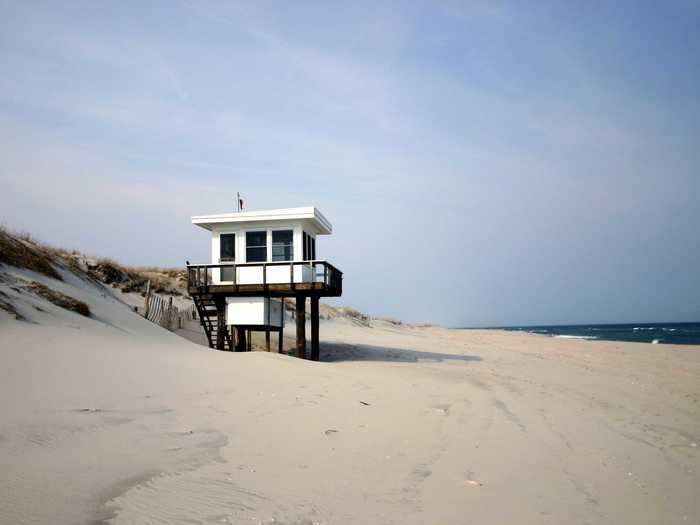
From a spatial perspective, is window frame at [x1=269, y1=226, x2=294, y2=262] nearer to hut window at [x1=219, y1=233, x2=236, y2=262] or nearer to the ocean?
hut window at [x1=219, y1=233, x2=236, y2=262]

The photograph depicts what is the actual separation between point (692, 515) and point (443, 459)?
104 inches

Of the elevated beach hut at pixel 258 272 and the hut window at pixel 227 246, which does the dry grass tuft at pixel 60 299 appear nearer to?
the elevated beach hut at pixel 258 272

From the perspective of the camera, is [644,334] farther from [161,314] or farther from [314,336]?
[161,314]

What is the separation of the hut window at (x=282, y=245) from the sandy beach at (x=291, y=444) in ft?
25.9

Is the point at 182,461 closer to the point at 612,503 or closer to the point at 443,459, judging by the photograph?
the point at 443,459

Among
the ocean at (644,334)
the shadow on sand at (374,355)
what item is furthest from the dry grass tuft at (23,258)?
the ocean at (644,334)

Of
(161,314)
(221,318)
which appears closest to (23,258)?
(221,318)

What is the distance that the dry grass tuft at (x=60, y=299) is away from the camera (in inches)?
564

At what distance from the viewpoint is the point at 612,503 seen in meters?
5.92

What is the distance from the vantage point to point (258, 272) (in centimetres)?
2112

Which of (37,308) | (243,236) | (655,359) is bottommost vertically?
(655,359)

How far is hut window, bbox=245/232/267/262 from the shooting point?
70.1 ft

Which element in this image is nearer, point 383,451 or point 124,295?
point 383,451

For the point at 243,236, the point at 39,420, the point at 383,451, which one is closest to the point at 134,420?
the point at 39,420
